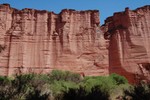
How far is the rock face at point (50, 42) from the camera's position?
33062mm

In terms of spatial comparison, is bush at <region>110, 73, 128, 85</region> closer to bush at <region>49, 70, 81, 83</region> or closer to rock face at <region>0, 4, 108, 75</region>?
rock face at <region>0, 4, 108, 75</region>

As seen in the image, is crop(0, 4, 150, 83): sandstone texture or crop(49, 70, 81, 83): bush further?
crop(0, 4, 150, 83): sandstone texture

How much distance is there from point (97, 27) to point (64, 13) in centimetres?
525

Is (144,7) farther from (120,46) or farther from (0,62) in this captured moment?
(0,62)

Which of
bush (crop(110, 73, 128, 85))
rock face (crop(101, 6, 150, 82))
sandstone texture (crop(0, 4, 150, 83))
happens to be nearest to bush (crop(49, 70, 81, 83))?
sandstone texture (crop(0, 4, 150, 83))

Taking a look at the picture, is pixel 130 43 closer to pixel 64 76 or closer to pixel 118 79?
pixel 118 79

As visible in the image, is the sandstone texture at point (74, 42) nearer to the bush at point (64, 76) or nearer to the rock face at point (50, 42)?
the rock face at point (50, 42)

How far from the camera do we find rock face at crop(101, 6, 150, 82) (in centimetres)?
3266

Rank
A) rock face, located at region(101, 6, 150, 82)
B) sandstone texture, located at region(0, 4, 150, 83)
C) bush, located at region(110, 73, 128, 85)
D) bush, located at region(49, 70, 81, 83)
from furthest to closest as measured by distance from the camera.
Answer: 1. sandstone texture, located at region(0, 4, 150, 83)
2. rock face, located at region(101, 6, 150, 82)
3. bush, located at region(110, 73, 128, 85)
4. bush, located at region(49, 70, 81, 83)

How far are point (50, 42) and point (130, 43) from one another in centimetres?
1112

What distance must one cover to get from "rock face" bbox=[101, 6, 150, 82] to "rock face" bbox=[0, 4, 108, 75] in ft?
5.00

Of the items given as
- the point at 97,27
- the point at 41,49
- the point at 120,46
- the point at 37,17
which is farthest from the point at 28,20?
the point at 120,46

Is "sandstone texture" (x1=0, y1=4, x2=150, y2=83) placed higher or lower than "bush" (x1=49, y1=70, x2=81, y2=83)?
higher

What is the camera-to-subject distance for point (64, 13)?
36094mm
